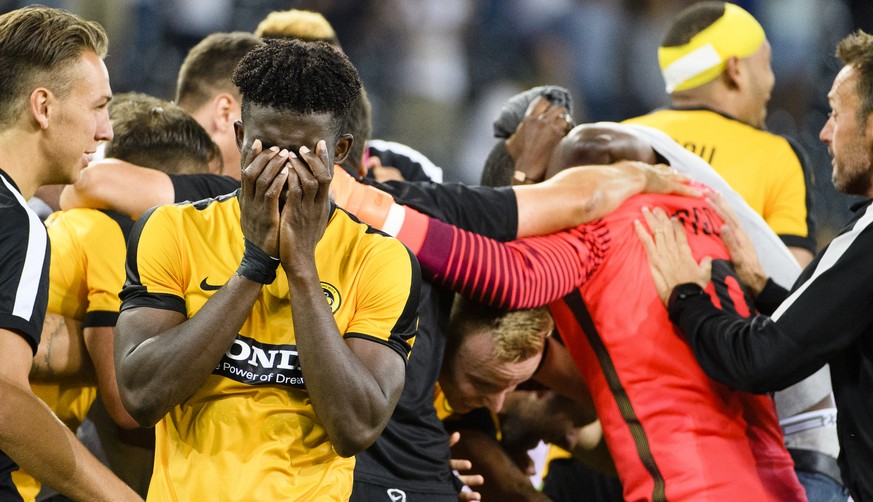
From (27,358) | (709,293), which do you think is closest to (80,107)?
(27,358)

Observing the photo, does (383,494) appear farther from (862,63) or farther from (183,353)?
(862,63)

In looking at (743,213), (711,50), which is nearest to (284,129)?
(743,213)

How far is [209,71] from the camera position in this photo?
3730mm

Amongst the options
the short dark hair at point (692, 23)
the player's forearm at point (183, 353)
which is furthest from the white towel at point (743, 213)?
the player's forearm at point (183, 353)

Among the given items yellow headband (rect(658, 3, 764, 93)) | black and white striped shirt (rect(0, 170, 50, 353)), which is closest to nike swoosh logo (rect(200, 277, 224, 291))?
black and white striped shirt (rect(0, 170, 50, 353))

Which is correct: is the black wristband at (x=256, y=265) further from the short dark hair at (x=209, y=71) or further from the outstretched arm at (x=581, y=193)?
the short dark hair at (x=209, y=71)

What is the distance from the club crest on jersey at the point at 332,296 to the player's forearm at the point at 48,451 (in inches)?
25.6

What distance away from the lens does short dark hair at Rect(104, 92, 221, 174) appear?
321cm

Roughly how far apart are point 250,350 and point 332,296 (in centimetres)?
20

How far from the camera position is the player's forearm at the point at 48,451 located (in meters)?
2.10

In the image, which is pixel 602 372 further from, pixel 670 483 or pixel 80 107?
pixel 80 107

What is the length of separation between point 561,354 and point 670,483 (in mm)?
653

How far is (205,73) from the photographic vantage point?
12.3 feet

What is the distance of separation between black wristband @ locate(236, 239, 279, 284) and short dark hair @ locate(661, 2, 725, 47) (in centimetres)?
344
